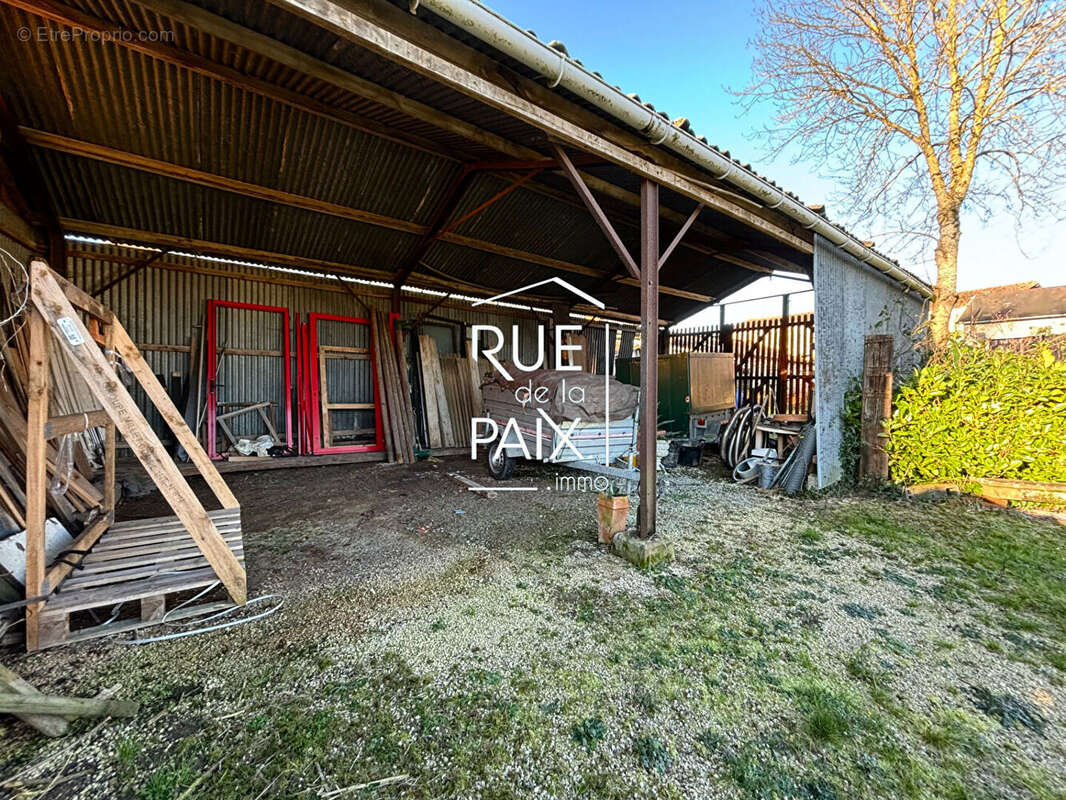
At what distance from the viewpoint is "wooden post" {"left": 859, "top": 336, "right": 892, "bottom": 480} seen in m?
4.89

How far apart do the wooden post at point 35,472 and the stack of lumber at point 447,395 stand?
5.59 m

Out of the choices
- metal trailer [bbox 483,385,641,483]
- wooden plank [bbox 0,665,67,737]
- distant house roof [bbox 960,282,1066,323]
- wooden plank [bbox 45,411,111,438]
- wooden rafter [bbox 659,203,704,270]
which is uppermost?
distant house roof [bbox 960,282,1066,323]

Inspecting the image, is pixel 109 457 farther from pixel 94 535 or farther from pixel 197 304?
pixel 197 304

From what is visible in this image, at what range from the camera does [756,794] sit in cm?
133

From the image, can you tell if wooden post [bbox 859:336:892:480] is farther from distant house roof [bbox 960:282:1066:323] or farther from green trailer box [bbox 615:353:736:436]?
distant house roof [bbox 960:282:1066:323]

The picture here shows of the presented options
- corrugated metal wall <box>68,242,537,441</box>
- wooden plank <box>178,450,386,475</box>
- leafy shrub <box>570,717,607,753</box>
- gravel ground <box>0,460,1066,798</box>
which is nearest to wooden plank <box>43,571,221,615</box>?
gravel ground <box>0,460,1066,798</box>

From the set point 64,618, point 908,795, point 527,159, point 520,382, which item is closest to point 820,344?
point 520,382

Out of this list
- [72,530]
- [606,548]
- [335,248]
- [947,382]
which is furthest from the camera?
[335,248]

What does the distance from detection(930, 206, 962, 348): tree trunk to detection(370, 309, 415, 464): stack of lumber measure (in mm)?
8197

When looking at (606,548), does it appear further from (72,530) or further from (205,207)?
(205,207)

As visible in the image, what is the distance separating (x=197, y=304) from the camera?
6.21 metres

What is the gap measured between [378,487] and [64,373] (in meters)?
3.05

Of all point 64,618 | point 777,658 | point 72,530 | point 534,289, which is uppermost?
point 534,289

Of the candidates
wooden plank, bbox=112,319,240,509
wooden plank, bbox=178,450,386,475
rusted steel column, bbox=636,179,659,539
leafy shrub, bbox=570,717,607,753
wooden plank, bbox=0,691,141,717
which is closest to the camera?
wooden plank, bbox=0,691,141,717
